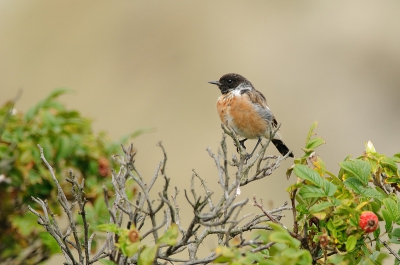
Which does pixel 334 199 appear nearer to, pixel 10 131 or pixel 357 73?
pixel 10 131

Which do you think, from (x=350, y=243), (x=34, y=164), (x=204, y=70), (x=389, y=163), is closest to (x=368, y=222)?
(x=350, y=243)

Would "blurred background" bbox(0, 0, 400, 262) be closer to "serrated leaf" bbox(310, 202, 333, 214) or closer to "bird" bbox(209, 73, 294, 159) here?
"bird" bbox(209, 73, 294, 159)

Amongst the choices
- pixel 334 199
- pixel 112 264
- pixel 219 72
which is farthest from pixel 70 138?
pixel 219 72

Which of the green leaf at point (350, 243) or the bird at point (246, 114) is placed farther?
the bird at point (246, 114)

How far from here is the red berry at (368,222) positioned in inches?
82.8

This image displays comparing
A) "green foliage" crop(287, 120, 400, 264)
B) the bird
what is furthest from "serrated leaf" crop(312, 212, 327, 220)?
the bird

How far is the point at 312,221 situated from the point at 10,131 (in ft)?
7.86

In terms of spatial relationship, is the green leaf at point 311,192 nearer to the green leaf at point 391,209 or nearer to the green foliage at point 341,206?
the green foliage at point 341,206

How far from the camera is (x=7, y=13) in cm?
1273

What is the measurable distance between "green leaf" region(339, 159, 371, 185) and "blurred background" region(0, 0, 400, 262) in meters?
8.01

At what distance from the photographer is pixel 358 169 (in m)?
2.28

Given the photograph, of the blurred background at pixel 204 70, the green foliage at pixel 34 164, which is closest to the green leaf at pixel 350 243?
the green foliage at pixel 34 164

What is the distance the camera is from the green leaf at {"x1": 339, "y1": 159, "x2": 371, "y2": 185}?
2.26 metres

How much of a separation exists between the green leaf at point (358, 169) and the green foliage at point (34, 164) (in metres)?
1.93
